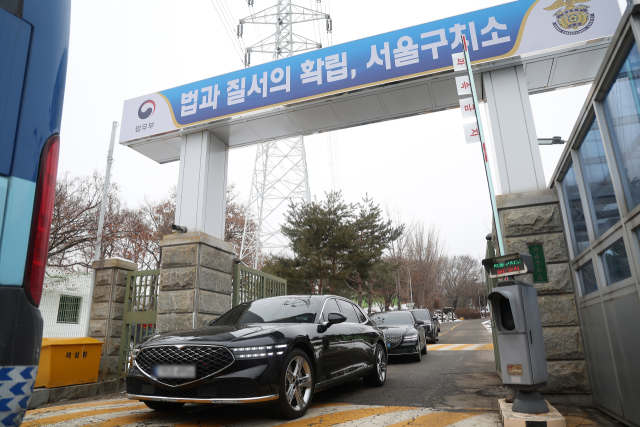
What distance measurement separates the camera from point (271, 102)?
326 inches

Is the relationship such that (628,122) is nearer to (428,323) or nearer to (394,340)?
(394,340)

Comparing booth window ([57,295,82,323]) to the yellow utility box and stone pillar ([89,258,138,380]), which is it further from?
the yellow utility box

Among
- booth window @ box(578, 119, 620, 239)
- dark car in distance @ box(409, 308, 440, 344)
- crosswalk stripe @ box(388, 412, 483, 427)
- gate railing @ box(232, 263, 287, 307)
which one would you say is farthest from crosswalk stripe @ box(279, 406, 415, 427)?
dark car in distance @ box(409, 308, 440, 344)

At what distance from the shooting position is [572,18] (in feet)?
22.0

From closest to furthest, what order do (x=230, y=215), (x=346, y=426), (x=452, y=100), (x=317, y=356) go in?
(x=346, y=426)
(x=317, y=356)
(x=452, y=100)
(x=230, y=215)

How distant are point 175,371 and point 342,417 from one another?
1858 millimetres

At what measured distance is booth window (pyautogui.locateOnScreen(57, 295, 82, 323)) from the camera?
10398 millimetres

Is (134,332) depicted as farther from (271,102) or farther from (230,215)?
(230,215)

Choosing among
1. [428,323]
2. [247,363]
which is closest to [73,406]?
[247,363]

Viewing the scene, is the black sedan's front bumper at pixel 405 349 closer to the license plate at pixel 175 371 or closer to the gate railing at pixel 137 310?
the gate railing at pixel 137 310

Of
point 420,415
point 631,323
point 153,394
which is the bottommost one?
point 420,415

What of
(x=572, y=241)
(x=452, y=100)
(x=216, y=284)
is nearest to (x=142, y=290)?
(x=216, y=284)

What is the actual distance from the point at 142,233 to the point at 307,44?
1629cm

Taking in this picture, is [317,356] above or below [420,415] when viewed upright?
above
